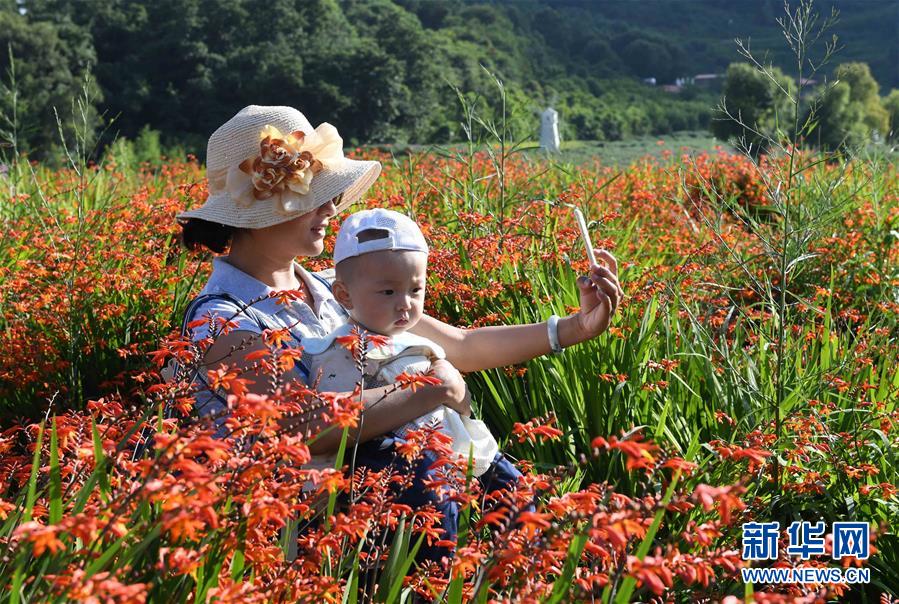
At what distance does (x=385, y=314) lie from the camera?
221 centimetres

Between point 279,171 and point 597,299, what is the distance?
3.04 ft

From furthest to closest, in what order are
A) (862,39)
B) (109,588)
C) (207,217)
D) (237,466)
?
(862,39) < (207,217) < (237,466) < (109,588)

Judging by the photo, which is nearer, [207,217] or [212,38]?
[207,217]

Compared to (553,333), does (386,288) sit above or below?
above

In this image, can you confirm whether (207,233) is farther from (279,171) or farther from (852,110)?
(852,110)

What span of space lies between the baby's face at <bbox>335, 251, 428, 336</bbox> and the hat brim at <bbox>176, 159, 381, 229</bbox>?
303mm

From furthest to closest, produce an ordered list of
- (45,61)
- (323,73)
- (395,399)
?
(323,73) → (45,61) → (395,399)

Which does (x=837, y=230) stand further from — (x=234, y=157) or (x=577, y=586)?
(x=577, y=586)

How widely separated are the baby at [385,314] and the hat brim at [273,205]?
239 mm

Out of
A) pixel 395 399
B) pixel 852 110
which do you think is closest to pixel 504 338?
pixel 395 399

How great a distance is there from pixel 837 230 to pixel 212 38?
46.4 metres

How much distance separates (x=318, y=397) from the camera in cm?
152

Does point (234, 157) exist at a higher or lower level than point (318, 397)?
higher

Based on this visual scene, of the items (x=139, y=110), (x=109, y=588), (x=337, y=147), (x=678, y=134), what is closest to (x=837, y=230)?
(x=337, y=147)
